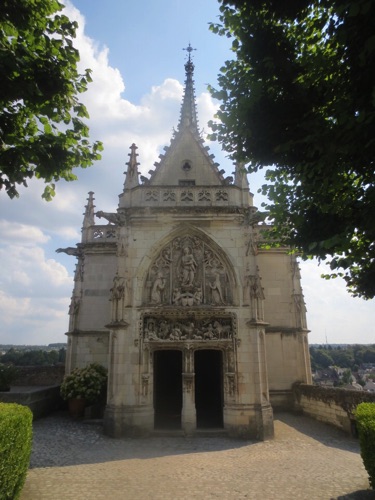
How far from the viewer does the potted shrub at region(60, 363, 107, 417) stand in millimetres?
14719

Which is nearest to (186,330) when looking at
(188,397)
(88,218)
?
(188,397)

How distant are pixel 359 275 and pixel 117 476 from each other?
742 cm

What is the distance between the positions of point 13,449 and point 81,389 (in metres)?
8.76

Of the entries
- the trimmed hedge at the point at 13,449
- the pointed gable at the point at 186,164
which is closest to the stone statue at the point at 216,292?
the pointed gable at the point at 186,164

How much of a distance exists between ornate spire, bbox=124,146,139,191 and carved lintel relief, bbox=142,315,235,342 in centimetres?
572

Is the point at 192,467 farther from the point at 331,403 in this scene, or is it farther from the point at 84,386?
the point at 331,403

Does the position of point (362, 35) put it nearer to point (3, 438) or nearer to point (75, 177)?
point (75, 177)

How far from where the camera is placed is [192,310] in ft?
45.2

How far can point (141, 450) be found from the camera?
36.1 ft

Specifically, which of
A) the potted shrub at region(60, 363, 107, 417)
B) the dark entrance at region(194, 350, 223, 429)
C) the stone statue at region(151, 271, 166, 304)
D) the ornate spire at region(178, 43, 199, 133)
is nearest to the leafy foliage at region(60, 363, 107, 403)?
the potted shrub at region(60, 363, 107, 417)

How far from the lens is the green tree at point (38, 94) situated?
5.97 m

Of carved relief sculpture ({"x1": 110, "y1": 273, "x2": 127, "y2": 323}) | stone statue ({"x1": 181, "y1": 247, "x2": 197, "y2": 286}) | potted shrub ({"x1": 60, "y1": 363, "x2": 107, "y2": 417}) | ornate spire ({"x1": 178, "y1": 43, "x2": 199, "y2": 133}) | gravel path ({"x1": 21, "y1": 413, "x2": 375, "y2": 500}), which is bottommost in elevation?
gravel path ({"x1": 21, "y1": 413, "x2": 375, "y2": 500})

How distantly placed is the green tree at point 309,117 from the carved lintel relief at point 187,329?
5.78 meters

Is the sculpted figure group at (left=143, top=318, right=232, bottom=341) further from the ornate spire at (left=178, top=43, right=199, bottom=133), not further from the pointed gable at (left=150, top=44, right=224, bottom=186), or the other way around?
the ornate spire at (left=178, top=43, right=199, bottom=133)
